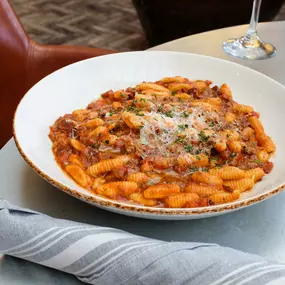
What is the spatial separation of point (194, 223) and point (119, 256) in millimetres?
233

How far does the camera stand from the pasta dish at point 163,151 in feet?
3.05

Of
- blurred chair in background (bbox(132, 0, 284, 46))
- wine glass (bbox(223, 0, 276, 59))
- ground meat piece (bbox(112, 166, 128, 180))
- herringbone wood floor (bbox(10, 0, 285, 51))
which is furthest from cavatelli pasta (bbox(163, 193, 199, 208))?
herringbone wood floor (bbox(10, 0, 285, 51))

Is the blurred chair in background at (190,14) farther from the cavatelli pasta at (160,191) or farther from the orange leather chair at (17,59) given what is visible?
the cavatelli pasta at (160,191)

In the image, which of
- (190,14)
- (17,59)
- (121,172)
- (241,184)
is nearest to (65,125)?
(121,172)

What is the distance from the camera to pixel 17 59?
1748mm

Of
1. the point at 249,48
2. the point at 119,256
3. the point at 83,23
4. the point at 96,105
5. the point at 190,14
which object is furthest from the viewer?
the point at 83,23

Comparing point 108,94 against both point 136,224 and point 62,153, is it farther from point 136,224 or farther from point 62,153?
point 136,224

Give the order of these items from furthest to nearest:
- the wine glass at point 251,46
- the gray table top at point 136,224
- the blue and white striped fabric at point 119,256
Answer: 1. the wine glass at point 251,46
2. the gray table top at point 136,224
3. the blue and white striped fabric at point 119,256

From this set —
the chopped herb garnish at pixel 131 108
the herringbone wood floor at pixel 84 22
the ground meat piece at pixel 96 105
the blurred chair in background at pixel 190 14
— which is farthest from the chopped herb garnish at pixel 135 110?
the herringbone wood floor at pixel 84 22

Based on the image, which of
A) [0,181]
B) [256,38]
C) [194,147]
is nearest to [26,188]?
[0,181]

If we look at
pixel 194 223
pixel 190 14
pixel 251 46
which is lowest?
pixel 190 14

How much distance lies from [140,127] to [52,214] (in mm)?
248

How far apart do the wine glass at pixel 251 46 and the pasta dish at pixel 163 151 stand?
0.45 metres

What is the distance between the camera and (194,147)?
1.01 m
